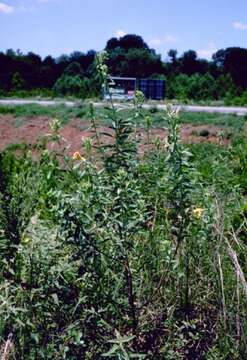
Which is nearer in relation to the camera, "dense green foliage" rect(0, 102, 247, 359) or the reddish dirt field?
"dense green foliage" rect(0, 102, 247, 359)

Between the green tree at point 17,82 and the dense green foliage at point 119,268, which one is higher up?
the dense green foliage at point 119,268

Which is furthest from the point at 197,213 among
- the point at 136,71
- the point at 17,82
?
the point at 17,82

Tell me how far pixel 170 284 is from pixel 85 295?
1.42 ft

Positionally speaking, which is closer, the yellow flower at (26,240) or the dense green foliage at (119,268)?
the dense green foliage at (119,268)

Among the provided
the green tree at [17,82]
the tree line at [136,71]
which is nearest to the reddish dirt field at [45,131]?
the tree line at [136,71]

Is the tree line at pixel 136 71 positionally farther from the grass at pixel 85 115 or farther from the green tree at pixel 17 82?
the grass at pixel 85 115

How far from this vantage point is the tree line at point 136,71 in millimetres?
28375

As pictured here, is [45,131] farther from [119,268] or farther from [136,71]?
[136,71]

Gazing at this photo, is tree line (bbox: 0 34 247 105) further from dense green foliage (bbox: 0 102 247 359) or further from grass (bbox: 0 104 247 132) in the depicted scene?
dense green foliage (bbox: 0 102 247 359)

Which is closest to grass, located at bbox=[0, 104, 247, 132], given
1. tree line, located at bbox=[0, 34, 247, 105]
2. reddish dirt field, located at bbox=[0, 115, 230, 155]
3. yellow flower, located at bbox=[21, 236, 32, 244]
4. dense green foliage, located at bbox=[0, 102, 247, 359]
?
reddish dirt field, located at bbox=[0, 115, 230, 155]

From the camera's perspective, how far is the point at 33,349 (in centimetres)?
228

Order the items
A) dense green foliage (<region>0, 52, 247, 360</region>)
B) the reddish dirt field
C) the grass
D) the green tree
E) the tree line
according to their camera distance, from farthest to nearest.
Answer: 1. the green tree
2. the tree line
3. the grass
4. the reddish dirt field
5. dense green foliage (<region>0, 52, 247, 360</region>)

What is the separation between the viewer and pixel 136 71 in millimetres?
28281

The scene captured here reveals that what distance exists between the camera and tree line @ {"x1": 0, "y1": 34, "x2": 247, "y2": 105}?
93.1 ft
